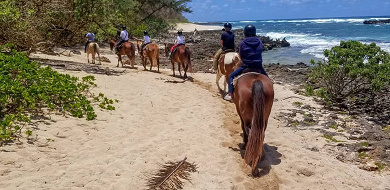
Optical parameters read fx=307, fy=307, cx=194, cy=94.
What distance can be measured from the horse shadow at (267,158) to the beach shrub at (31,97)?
337cm

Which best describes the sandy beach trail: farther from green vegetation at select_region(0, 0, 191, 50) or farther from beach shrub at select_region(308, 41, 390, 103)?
green vegetation at select_region(0, 0, 191, 50)

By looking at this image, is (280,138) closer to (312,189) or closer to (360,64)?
(312,189)

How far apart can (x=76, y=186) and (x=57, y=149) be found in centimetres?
121

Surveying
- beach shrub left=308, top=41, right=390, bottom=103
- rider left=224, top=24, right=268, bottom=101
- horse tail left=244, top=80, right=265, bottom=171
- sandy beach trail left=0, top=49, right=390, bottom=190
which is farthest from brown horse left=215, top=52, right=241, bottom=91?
horse tail left=244, top=80, right=265, bottom=171

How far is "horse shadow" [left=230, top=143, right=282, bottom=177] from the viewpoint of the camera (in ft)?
18.7

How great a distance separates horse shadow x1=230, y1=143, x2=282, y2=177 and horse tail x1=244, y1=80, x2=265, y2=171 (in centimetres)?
43

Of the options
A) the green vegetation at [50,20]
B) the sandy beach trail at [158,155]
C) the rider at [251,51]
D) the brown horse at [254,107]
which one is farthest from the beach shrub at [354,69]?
the green vegetation at [50,20]

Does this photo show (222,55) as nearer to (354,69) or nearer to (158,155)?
(354,69)

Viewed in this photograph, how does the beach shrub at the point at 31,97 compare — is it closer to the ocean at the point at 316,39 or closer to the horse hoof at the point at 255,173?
the horse hoof at the point at 255,173

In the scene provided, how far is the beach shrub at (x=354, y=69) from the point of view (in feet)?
32.0

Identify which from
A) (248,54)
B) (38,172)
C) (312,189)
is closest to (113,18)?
(248,54)

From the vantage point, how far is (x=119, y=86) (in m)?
10.3

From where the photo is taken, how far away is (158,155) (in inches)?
233

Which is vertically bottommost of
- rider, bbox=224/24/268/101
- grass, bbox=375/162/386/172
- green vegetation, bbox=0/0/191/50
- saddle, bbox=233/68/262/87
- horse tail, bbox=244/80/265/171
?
grass, bbox=375/162/386/172
